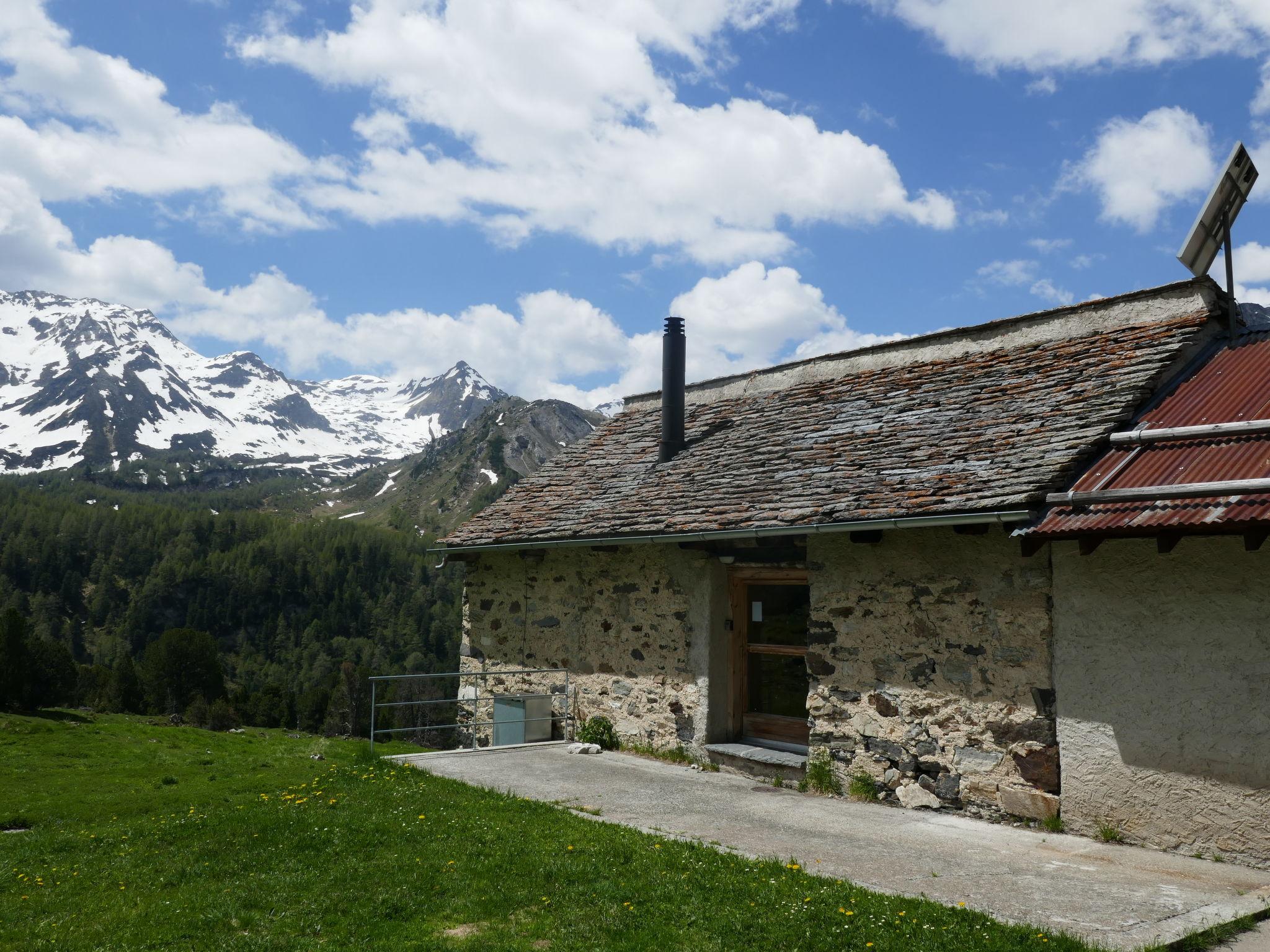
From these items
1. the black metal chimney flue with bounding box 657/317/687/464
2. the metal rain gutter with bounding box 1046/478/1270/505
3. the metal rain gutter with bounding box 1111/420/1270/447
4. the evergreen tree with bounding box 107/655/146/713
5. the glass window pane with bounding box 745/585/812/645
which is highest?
the black metal chimney flue with bounding box 657/317/687/464

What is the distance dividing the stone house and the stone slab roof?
39mm

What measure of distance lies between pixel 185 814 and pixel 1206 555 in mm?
8129

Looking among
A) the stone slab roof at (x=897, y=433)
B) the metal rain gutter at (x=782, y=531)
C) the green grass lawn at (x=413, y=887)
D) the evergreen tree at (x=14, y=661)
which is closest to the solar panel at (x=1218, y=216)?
the stone slab roof at (x=897, y=433)

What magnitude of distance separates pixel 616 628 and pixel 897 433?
3849 mm

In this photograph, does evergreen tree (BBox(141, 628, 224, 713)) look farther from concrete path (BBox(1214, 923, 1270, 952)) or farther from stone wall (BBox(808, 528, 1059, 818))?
concrete path (BBox(1214, 923, 1270, 952))

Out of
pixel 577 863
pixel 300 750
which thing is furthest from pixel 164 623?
pixel 577 863

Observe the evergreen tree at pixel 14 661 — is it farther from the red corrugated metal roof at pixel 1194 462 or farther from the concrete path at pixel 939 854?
the red corrugated metal roof at pixel 1194 462

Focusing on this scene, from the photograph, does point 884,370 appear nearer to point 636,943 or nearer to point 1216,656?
point 1216,656

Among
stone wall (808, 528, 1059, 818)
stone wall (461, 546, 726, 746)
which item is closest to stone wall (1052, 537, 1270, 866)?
stone wall (808, 528, 1059, 818)

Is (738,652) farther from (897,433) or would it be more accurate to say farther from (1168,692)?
(1168,692)

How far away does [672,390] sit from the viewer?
12.8 m

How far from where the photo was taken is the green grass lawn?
453 centimetres

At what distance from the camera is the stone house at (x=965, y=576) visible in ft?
20.7

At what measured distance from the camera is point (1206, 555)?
6.31m
